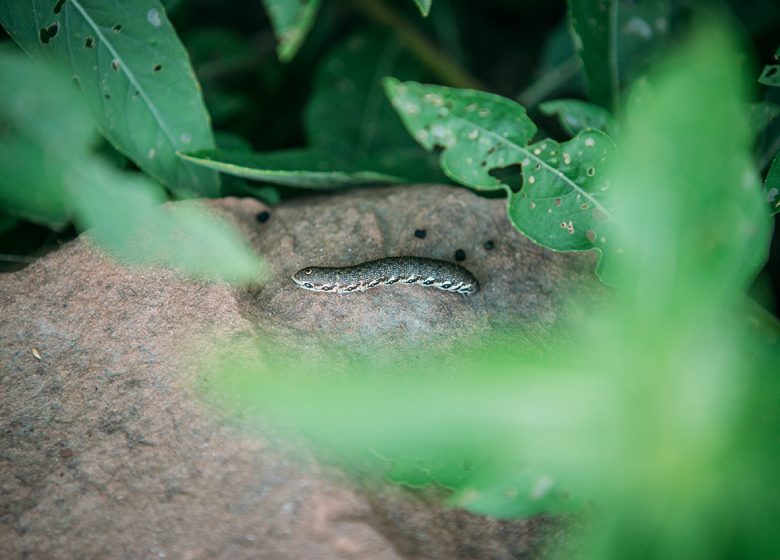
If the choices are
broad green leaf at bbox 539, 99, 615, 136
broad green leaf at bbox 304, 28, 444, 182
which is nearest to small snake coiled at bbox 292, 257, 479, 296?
broad green leaf at bbox 539, 99, 615, 136

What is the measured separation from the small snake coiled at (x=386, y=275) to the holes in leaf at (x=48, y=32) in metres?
1.51

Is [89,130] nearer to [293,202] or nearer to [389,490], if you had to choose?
[293,202]

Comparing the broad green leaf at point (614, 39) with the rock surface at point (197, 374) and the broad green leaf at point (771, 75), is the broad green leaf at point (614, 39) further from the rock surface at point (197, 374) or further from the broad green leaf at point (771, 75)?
the rock surface at point (197, 374)

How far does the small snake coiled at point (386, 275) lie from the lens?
275 centimetres

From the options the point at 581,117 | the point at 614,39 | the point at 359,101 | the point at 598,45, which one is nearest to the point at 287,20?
the point at 359,101

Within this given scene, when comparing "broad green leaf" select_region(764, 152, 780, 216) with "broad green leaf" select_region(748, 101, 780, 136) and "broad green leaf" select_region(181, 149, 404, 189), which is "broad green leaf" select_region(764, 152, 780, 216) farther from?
"broad green leaf" select_region(181, 149, 404, 189)

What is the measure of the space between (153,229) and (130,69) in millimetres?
738

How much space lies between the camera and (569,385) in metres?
1.49

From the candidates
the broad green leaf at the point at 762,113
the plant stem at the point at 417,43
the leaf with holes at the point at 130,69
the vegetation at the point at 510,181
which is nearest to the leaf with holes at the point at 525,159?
the vegetation at the point at 510,181

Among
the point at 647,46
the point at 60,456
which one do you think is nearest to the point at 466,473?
the point at 60,456

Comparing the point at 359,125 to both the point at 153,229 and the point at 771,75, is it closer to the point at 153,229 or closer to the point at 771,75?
the point at 153,229

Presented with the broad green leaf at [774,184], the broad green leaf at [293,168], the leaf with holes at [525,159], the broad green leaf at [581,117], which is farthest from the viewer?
the broad green leaf at [581,117]

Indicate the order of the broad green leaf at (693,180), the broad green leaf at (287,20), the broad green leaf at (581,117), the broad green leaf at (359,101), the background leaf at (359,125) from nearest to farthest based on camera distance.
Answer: the broad green leaf at (693,180), the broad green leaf at (287,20), the broad green leaf at (581,117), the background leaf at (359,125), the broad green leaf at (359,101)

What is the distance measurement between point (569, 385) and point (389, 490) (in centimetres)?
→ 103
